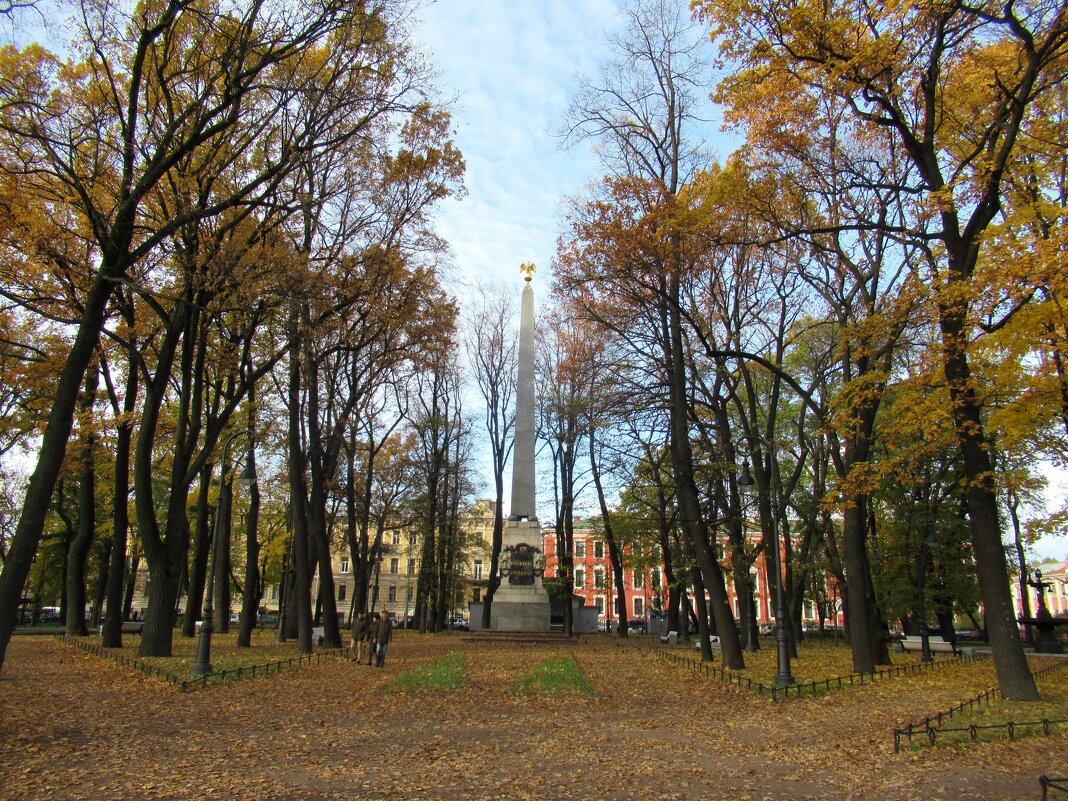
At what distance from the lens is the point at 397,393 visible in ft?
105

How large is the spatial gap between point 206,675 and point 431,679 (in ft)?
13.4

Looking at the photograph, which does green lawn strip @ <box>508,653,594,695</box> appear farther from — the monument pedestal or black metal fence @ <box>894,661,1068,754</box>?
the monument pedestal

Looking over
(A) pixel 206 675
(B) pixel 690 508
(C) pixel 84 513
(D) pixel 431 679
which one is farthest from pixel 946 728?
(C) pixel 84 513

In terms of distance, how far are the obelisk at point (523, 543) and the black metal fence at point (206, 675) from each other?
1141cm

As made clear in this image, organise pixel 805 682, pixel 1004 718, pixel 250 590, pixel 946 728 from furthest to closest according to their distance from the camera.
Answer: pixel 250 590 < pixel 805 682 < pixel 1004 718 < pixel 946 728

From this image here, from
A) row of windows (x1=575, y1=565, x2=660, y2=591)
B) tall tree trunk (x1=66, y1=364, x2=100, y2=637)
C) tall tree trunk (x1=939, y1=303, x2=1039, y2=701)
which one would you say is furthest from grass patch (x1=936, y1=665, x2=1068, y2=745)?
row of windows (x1=575, y1=565, x2=660, y2=591)

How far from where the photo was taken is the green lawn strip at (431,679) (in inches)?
512

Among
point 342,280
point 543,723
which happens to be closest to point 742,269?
point 342,280

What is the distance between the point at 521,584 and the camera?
101 ft

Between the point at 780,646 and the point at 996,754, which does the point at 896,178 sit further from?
the point at 996,754

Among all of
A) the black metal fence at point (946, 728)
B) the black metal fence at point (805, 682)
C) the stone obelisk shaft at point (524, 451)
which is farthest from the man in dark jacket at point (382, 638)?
the stone obelisk shaft at point (524, 451)

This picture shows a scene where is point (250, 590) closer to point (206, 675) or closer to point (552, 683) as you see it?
point (206, 675)

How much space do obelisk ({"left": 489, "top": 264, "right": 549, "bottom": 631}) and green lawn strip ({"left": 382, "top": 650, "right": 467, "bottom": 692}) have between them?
14.0 metres

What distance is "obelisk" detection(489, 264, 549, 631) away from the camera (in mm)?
30141
